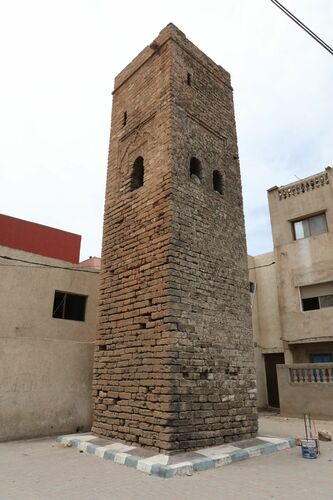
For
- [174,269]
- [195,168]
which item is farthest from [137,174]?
[174,269]

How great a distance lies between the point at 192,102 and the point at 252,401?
6.40m

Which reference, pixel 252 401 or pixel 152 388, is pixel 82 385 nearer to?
pixel 152 388

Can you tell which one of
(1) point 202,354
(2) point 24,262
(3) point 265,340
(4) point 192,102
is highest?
(4) point 192,102

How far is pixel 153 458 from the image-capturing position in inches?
199

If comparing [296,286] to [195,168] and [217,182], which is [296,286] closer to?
[217,182]

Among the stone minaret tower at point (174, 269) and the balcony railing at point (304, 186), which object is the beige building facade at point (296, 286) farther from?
the stone minaret tower at point (174, 269)

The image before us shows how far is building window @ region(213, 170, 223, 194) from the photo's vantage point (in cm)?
821

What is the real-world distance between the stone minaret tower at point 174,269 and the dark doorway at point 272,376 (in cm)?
Answer: 847

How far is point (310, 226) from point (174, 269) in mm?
10232

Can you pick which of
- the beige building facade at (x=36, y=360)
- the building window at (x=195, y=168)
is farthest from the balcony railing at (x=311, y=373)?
the building window at (x=195, y=168)

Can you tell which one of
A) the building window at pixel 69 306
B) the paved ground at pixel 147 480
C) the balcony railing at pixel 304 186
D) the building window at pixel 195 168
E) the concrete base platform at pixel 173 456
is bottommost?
the paved ground at pixel 147 480

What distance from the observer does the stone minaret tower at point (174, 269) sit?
5.86m

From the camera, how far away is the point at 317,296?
13.8 metres

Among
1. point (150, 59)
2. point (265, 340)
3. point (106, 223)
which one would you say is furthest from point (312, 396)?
point (150, 59)
